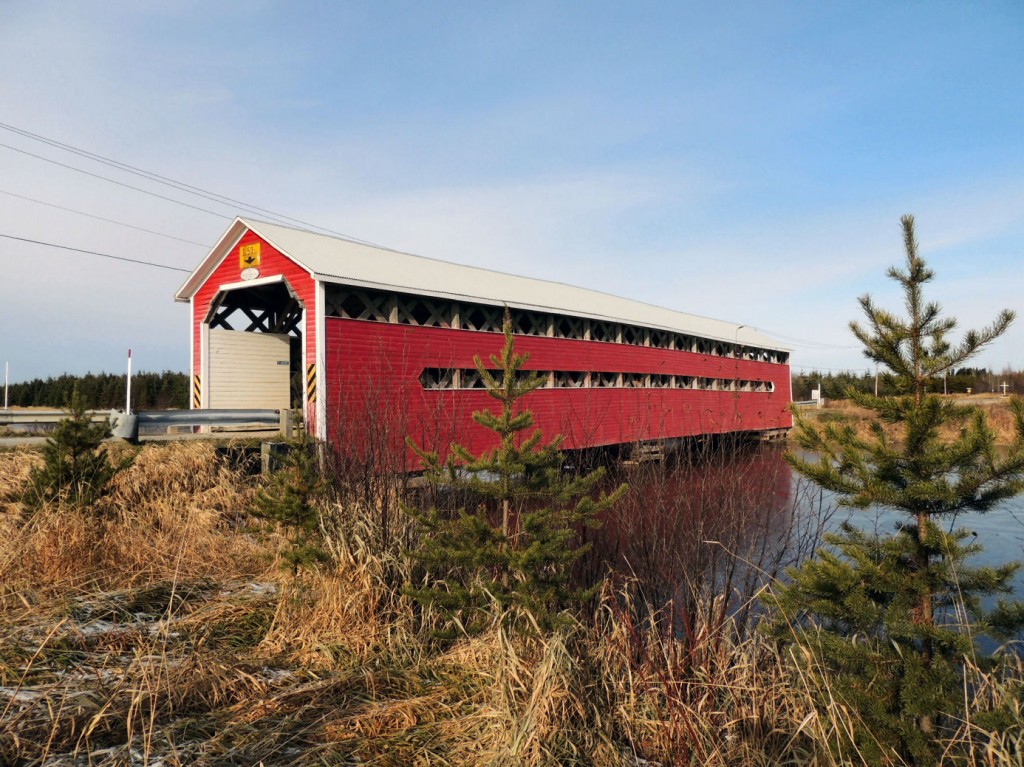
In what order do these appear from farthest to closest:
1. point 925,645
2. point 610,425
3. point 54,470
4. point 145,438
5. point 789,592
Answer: point 610,425, point 145,438, point 54,470, point 789,592, point 925,645

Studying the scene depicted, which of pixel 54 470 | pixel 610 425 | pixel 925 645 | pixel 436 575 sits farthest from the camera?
pixel 610 425

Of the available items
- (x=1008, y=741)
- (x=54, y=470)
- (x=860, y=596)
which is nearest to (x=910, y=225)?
(x=860, y=596)

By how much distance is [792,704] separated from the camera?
11.5 ft

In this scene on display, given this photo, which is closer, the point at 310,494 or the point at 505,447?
the point at 505,447

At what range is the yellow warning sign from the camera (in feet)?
42.3

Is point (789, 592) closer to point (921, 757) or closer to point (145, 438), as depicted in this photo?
point (921, 757)

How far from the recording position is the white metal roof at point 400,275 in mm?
12031

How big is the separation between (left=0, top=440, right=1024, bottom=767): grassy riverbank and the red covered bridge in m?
2.96

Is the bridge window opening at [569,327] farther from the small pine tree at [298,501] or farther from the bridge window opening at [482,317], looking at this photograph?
the small pine tree at [298,501]

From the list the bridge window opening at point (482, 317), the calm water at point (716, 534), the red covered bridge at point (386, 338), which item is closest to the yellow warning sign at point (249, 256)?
the red covered bridge at point (386, 338)

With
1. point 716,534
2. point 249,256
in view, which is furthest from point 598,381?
point 716,534

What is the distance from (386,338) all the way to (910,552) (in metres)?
10.2

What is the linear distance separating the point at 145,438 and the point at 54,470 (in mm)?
4357

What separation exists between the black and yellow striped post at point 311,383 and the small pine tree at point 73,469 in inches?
175
